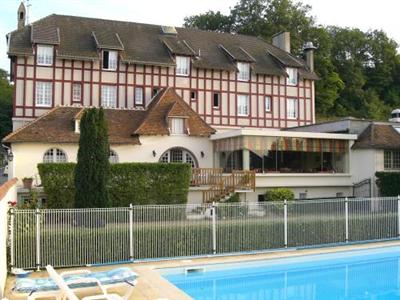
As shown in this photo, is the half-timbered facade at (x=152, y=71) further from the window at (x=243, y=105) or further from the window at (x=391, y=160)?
the window at (x=391, y=160)

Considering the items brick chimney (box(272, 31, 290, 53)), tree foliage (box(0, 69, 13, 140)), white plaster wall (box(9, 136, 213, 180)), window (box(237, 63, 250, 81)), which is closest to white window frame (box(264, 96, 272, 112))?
window (box(237, 63, 250, 81))

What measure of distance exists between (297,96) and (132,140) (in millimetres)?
16574

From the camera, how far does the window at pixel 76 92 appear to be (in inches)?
1240

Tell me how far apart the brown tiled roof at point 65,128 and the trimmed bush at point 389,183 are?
43.0ft

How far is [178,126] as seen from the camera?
2778 centimetres

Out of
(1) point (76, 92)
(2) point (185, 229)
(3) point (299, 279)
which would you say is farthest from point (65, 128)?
(3) point (299, 279)

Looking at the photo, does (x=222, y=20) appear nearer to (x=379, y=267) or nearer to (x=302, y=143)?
(x=302, y=143)

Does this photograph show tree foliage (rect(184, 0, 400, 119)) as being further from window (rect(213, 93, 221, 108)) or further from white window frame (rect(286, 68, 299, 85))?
window (rect(213, 93, 221, 108))

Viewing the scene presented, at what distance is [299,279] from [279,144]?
41.3ft

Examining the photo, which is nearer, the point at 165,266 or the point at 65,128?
the point at 165,266

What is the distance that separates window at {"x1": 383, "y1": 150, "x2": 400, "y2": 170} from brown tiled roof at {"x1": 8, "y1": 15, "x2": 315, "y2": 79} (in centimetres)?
1171

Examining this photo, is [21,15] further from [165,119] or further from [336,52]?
[336,52]

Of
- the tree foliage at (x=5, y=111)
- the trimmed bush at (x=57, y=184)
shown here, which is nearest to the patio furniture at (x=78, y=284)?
the trimmed bush at (x=57, y=184)

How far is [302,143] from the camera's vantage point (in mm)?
27469
